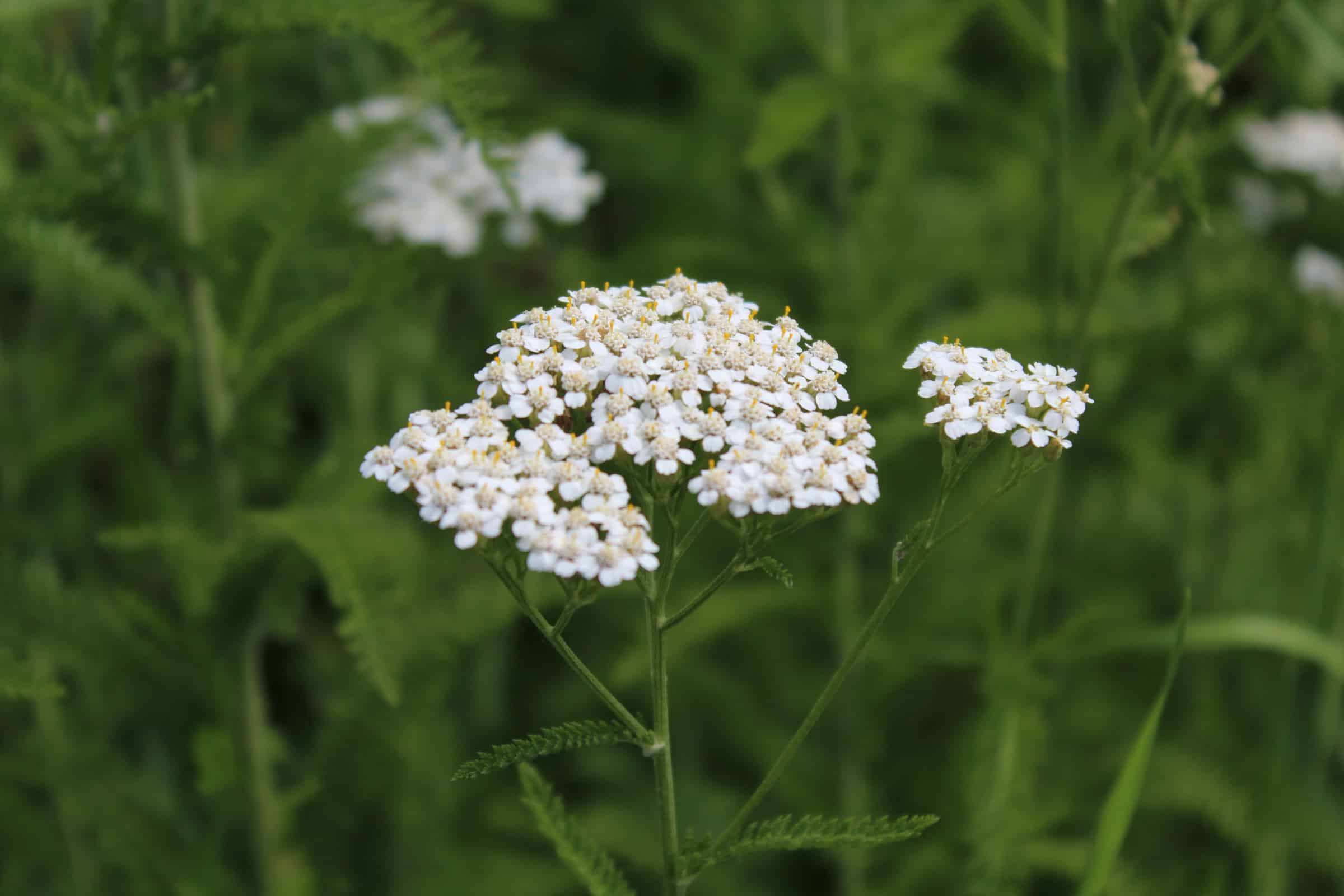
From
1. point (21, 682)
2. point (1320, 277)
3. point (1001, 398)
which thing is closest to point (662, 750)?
point (1001, 398)

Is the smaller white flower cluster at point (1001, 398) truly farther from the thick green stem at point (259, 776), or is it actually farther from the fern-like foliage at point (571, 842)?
the thick green stem at point (259, 776)

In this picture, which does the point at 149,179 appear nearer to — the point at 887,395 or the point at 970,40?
the point at 887,395

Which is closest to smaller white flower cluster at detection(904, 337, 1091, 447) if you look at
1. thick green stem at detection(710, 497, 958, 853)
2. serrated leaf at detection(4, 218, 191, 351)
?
thick green stem at detection(710, 497, 958, 853)

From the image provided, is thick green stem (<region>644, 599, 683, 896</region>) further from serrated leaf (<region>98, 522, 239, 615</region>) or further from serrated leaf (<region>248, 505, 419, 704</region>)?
serrated leaf (<region>98, 522, 239, 615</region>)

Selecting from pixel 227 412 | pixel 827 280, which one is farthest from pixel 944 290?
pixel 227 412

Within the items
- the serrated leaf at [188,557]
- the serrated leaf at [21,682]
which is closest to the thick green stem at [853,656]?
the serrated leaf at [21,682]
